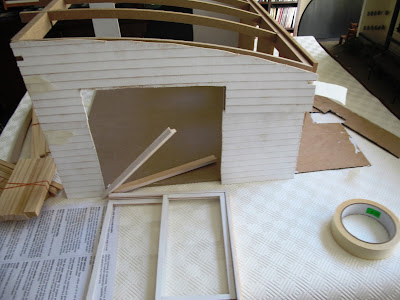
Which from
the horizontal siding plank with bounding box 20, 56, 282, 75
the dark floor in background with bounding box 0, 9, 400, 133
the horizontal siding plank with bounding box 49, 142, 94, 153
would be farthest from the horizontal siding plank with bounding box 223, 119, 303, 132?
the dark floor in background with bounding box 0, 9, 400, 133

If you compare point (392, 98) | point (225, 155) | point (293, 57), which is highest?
point (293, 57)

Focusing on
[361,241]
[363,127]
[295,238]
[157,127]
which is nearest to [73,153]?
[157,127]

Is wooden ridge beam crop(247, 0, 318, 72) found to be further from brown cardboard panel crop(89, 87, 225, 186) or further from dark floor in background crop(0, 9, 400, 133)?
dark floor in background crop(0, 9, 400, 133)

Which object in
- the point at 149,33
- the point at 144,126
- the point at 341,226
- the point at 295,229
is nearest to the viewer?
the point at 341,226

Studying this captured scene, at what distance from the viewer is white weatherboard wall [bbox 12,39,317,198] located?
1380 mm

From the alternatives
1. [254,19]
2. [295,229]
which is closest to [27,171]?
[295,229]

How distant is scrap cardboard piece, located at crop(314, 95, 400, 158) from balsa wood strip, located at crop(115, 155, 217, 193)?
41.2 inches

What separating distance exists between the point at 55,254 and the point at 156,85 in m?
0.90

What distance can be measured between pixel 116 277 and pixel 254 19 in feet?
5.61

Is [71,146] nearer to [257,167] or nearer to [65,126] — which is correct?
[65,126]

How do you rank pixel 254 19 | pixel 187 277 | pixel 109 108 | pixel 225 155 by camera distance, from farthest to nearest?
pixel 109 108 → pixel 254 19 → pixel 225 155 → pixel 187 277

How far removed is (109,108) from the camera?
8.40 ft

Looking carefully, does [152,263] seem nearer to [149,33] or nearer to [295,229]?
[295,229]

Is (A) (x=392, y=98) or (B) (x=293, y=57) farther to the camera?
(A) (x=392, y=98)
